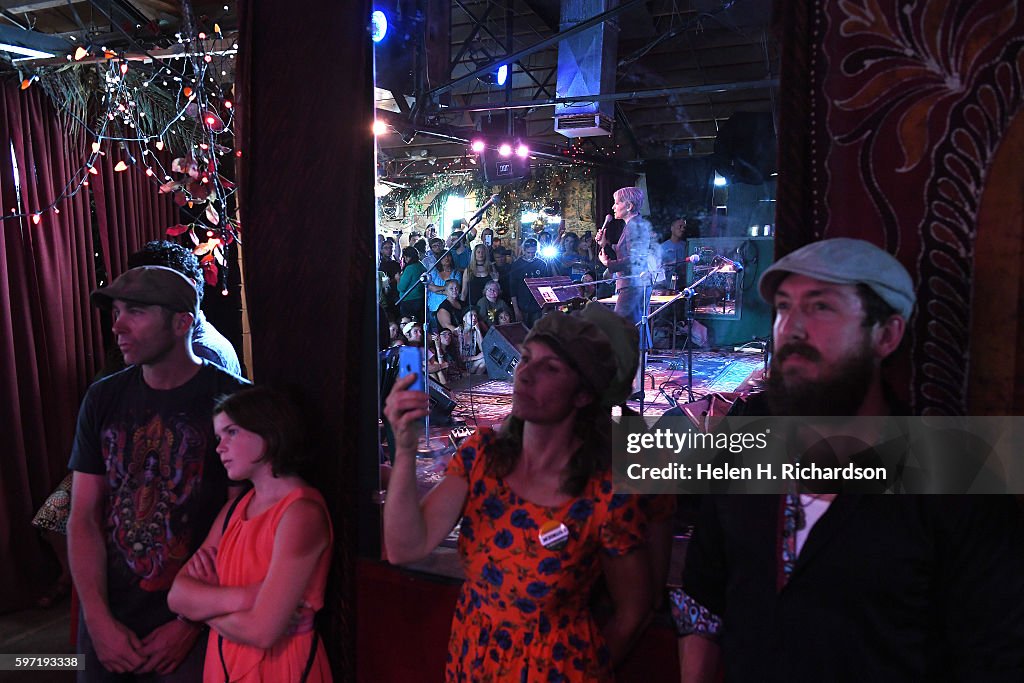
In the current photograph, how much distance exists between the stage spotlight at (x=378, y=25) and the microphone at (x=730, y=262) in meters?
1.25

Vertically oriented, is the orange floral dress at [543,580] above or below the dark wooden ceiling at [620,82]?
below

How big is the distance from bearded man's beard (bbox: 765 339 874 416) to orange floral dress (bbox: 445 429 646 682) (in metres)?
0.43

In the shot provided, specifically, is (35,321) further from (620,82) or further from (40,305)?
(620,82)

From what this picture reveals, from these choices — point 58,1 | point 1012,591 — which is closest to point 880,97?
point 1012,591

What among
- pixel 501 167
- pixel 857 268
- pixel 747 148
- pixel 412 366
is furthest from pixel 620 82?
pixel 857 268

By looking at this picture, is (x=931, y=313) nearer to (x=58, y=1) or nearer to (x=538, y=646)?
(x=538, y=646)

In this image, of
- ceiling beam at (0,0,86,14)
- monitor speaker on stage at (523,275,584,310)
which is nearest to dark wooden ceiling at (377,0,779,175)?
monitor speaker on stage at (523,275,584,310)

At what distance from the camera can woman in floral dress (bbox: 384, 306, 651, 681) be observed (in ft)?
4.79

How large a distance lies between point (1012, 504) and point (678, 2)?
259 cm

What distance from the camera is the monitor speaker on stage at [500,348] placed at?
2.15 meters

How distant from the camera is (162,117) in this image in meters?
4.12

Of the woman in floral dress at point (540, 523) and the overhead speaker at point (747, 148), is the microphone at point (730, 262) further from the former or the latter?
the woman in floral dress at point (540, 523)

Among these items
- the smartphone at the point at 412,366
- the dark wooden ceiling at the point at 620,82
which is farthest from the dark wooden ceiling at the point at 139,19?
the smartphone at the point at 412,366

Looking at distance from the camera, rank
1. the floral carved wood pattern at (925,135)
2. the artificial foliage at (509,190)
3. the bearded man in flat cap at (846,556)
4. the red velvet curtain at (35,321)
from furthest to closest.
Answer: the red velvet curtain at (35,321), the artificial foliage at (509,190), the floral carved wood pattern at (925,135), the bearded man in flat cap at (846,556)
